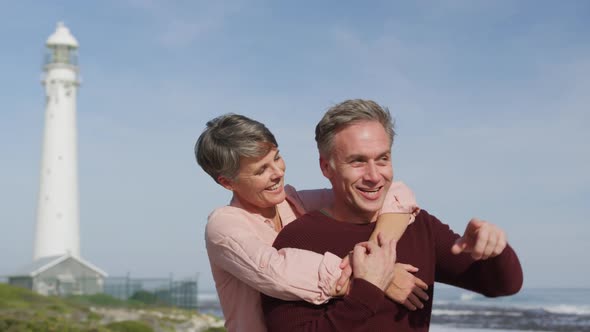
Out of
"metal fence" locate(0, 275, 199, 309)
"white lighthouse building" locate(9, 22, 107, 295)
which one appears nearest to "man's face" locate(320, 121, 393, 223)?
"metal fence" locate(0, 275, 199, 309)

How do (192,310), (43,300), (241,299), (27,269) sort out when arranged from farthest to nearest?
1. (27,269)
2. (192,310)
3. (43,300)
4. (241,299)

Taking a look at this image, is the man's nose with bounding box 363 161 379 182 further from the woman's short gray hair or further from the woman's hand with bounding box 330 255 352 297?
the woman's short gray hair

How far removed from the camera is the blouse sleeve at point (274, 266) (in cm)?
256

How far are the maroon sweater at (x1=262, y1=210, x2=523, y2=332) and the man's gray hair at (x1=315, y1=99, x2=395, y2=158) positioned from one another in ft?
0.97

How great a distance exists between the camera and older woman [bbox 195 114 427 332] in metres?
2.59

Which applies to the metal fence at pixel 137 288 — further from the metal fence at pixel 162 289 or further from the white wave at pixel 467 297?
the white wave at pixel 467 297

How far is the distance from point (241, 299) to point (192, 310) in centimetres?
2600

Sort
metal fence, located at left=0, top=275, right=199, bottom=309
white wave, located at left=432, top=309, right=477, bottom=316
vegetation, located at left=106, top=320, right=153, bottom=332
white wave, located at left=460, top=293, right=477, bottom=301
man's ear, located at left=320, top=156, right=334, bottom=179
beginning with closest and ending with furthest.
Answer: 1. man's ear, located at left=320, top=156, right=334, bottom=179
2. vegetation, located at left=106, top=320, right=153, bottom=332
3. metal fence, located at left=0, top=275, right=199, bottom=309
4. white wave, located at left=432, top=309, right=477, bottom=316
5. white wave, located at left=460, top=293, right=477, bottom=301

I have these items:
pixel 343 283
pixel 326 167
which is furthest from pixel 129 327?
pixel 343 283

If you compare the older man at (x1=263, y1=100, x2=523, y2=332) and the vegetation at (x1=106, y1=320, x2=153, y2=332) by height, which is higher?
the older man at (x1=263, y1=100, x2=523, y2=332)

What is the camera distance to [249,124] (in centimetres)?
304

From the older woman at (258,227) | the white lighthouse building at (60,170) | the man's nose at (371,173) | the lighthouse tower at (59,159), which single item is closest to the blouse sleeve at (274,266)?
the older woman at (258,227)

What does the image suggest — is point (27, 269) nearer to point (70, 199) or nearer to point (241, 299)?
point (70, 199)

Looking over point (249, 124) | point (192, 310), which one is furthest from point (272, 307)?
point (192, 310)
